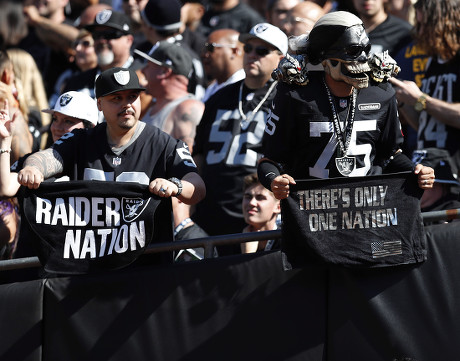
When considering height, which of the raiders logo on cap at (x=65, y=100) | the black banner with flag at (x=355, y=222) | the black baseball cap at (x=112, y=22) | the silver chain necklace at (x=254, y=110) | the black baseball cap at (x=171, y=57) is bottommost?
the black banner with flag at (x=355, y=222)

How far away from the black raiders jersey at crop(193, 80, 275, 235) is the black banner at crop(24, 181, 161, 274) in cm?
183

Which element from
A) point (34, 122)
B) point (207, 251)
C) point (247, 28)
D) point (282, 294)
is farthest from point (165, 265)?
point (247, 28)

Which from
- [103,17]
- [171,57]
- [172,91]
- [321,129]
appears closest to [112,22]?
[103,17]

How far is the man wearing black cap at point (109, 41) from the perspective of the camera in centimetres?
899

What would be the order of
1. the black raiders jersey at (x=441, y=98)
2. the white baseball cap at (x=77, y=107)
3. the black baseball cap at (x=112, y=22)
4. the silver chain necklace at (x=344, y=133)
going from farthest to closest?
the black baseball cap at (x=112, y=22) < the black raiders jersey at (x=441, y=98) < the white baseball cap at (x=77, y=107) < the silver chain necklace at (x=344, y=133)

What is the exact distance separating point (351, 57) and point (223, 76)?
3.03 m

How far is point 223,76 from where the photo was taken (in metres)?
8.62

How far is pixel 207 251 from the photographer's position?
5926 mm

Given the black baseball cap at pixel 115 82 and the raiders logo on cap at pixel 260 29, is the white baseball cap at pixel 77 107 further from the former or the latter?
the raiders logo on cap at pixel 260 29

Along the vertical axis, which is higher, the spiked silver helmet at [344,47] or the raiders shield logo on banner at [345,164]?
the spiked silver helmet at [344,47]

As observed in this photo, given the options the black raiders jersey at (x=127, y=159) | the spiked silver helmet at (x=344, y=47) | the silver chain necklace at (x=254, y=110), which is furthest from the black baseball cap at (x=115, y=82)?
the silver chain necklace at (x=254, y=110)

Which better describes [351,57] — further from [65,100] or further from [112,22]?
[112,22]

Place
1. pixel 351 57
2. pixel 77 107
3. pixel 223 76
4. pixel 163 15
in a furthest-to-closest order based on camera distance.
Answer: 1. pixel 163 15
2. pixel 223 76
3. pixel 77 107
4. pixel 351 57

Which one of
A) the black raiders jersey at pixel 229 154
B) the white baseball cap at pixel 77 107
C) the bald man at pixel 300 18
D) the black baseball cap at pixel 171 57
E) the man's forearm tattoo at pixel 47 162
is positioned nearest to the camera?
the man's forearm tattoo at pixel 47 162
